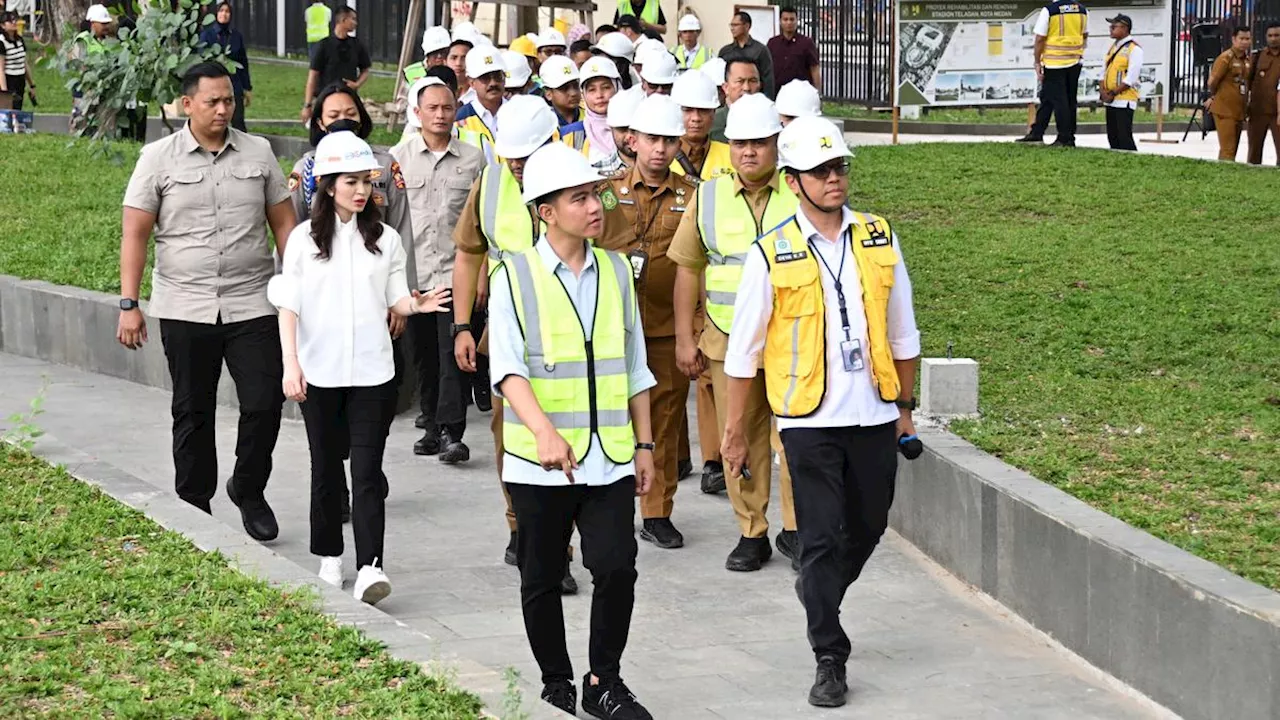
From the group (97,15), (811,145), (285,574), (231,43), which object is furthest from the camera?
(231,43)

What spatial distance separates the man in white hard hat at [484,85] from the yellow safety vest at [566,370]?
16.7 ft

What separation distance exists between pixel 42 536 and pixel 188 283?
1.40m

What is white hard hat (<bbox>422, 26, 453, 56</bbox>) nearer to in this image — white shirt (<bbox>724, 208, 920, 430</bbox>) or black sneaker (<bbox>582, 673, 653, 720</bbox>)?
white shirt (<bbox>724, 208, 920, 430</bbox>)

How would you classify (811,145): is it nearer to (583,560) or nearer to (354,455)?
(583,560)

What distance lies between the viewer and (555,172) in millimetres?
6039

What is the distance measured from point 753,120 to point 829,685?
91.5 inches

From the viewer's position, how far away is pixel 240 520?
30.5ft

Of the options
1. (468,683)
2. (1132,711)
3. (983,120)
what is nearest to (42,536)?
(468,683)

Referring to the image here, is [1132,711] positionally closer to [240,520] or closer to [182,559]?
[182,559]

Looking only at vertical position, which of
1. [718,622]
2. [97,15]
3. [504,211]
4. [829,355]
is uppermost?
[97,15]

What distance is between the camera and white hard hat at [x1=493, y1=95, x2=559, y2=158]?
7898mm

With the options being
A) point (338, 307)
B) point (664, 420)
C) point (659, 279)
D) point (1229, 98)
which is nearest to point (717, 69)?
point (659, 279)

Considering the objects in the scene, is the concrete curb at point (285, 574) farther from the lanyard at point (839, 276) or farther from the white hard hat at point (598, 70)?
the white hard hat at point (598, 70)

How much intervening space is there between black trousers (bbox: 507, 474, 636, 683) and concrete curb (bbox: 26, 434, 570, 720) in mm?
191
